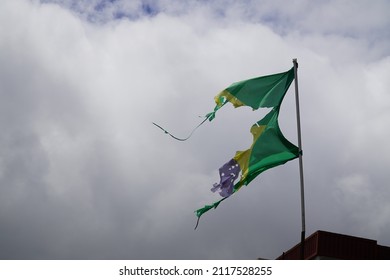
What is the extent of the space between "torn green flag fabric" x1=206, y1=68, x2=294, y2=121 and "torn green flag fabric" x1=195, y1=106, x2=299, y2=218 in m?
0.40

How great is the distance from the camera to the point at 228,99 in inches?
682

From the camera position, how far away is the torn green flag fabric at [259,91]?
56.3 ft

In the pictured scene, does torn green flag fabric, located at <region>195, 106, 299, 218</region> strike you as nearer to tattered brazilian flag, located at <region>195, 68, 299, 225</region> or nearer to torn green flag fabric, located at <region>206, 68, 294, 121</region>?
tattered brazilian flag, located at <region>195, 68, 299, 225</region>

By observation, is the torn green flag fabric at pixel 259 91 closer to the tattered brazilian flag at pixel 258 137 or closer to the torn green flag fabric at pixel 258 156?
the tattered brazilian flag at pixel 258 137

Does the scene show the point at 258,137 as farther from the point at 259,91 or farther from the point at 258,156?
the point at 259,91

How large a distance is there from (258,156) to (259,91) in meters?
2.01

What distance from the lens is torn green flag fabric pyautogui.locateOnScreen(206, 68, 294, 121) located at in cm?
1717

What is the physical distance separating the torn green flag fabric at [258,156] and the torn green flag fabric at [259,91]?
403 millimetres

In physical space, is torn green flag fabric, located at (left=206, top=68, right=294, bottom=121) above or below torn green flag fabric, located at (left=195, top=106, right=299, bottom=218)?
above

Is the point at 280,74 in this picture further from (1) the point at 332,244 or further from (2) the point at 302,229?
(1) the point at 332,244

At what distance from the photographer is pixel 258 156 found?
1670cm
